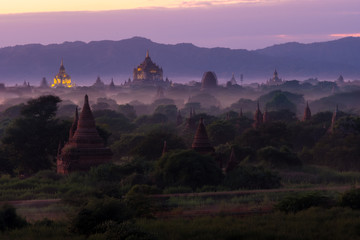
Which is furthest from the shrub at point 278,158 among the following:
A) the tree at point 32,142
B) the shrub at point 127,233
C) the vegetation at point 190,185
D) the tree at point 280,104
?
the tree at point 280,104

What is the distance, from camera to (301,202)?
2791cm

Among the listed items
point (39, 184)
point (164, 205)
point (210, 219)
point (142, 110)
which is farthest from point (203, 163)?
point (142, 110)

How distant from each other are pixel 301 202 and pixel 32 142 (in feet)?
A: 117

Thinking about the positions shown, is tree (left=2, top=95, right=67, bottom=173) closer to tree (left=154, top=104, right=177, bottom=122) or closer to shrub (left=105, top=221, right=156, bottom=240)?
shrub (left=105, top=221, right=156, bottom=240)

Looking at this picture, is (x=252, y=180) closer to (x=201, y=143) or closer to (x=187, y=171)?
(x=187, y=171)

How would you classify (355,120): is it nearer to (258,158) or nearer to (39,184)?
(258,158)

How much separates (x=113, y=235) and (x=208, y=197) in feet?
39.5

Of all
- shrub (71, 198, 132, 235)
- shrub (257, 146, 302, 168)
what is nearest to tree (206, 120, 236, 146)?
shrub (257, 146, 302, 168)

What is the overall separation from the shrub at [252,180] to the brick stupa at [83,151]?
389 inches

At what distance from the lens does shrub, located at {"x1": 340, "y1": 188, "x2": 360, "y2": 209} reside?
2803 cm

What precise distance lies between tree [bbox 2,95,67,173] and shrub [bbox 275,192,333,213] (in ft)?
110

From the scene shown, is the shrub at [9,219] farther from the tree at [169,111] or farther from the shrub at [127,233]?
the tree at [169,111]

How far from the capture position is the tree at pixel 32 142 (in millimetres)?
57938

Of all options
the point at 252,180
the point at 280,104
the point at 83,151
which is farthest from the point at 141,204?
the point at 280,104
